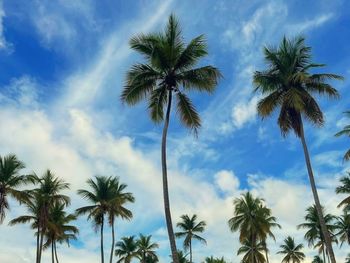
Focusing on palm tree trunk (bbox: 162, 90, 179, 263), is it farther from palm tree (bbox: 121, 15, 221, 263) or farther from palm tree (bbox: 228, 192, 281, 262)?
palm tree (bbox: 228, 192, 281, 262)

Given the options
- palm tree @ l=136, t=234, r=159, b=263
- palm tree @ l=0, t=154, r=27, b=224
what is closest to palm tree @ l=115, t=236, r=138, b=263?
palm tree @ l=136, t=234, r=159, b=263

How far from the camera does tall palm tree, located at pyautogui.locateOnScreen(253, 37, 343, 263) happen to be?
85.5 feet

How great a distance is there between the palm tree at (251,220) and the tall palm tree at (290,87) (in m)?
28.3

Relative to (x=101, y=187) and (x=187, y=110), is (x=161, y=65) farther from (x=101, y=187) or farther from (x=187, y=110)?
(x=101, y=187)

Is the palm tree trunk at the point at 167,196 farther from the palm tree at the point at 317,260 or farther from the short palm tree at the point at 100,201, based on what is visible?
the palm tree at the point at 317,260

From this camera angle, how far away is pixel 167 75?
21.3 meters

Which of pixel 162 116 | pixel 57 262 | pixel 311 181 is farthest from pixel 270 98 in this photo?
pixel 57 262

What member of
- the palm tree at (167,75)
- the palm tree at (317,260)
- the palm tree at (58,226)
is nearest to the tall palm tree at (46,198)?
the palm tree at (58,226)

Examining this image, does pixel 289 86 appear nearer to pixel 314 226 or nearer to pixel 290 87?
pixel 290 87

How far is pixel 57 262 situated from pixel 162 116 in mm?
32720

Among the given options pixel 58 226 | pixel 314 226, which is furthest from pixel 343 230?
pixel 58 226

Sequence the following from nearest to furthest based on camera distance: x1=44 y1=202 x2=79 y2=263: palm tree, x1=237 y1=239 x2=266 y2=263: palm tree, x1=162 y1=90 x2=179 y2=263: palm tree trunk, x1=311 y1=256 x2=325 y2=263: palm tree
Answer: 1. x1=162 y1=90 x2=179 y2=263: palm tree trunk
2. x1=44 y1=202 x2=79 y2=263: palm tree
3. x1=237 y1=239 x2=266 y2=263: palm tree
4. x1=311 y1=256 x2=325 y2=263: palm tree

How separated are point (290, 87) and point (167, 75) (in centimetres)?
892

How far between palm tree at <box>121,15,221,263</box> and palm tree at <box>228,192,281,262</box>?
34227 mm
